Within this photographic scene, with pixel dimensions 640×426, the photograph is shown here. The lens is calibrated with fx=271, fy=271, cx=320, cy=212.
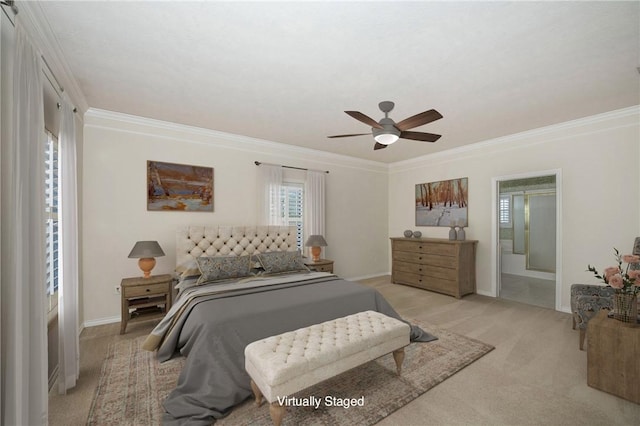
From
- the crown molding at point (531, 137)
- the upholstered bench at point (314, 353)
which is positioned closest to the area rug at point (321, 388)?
the upholstered bench at point (314, 353)

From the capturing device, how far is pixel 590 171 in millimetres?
3994

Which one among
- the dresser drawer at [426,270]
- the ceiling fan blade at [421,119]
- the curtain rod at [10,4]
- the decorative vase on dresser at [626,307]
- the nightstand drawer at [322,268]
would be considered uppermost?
the curtain rod at [10,4]

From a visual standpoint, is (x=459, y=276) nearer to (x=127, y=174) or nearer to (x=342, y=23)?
(x=342, y=23)

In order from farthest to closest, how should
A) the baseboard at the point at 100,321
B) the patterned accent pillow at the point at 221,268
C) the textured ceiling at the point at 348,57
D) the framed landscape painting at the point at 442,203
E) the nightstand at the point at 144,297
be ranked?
1. the framed landscape painting at the point at 442,203
2. the baseboard at the point at 100,321
3. the patterned accent pillow at the point at 221,268
4. the nightstand at the point at 144,297
5. the textured ceiling at the point at 348,57

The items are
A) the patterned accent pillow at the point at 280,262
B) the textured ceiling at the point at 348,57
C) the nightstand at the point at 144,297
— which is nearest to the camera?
the textured ceiling at the point at 348,57

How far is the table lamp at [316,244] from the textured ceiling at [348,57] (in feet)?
7.43

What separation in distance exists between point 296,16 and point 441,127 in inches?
124

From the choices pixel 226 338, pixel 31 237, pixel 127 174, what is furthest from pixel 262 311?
pixel 127 174

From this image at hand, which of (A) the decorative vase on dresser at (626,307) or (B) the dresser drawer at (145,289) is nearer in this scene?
(A) the decorative vase on dresser at (626,307)

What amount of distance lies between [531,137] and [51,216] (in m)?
6.55

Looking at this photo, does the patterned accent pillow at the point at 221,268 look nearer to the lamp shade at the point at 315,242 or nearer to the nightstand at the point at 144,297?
the nightstand at the point at 144,297

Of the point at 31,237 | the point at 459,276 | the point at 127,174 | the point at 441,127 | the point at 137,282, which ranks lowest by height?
the point at 459,276

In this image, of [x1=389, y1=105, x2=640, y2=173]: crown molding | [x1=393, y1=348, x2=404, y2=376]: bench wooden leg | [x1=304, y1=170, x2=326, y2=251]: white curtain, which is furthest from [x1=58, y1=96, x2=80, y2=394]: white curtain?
[x1=389, y1=105, x2=640, y2=173]: crown molding

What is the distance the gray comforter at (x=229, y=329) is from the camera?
207cm
